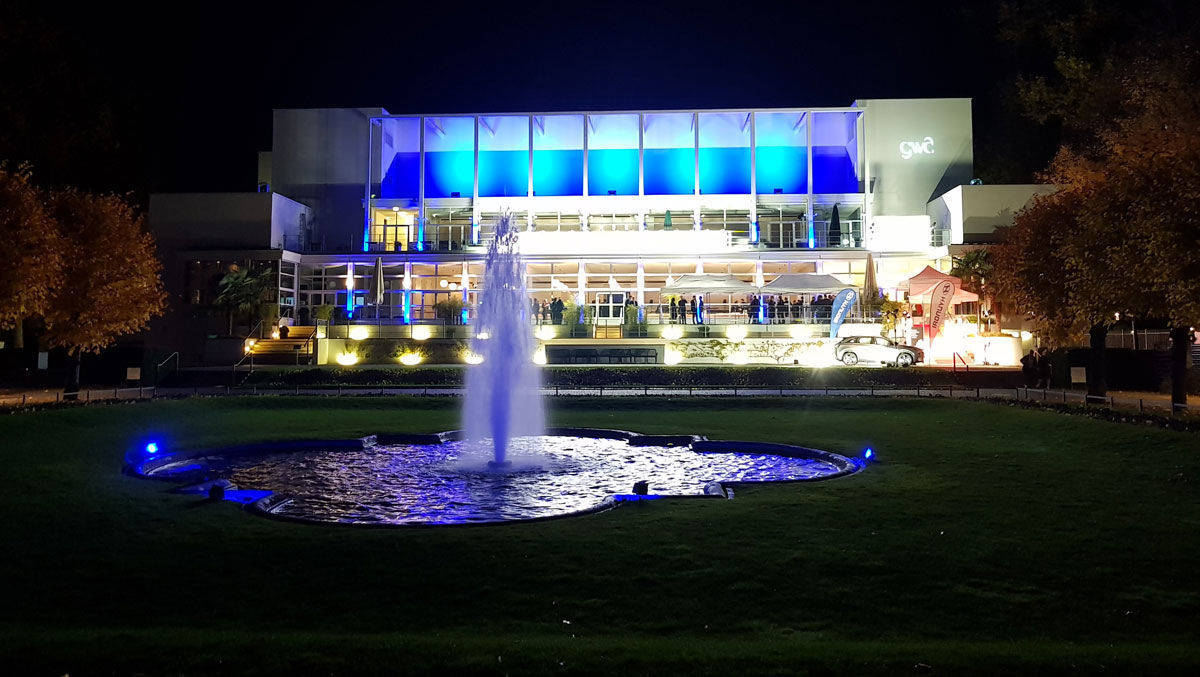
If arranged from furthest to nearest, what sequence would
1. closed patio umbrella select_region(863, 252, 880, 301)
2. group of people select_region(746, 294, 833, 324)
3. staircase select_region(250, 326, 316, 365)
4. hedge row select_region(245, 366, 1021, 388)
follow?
group of people select_region(746, 294, 833, 324) < closed patio umbrella select_region(863, 252, 880, 301) < staircase select_region(250, 326, 316, 365) < hedge row select_region(245, 366, 1021, 388)

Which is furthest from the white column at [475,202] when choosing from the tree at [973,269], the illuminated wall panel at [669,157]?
the tree at [973,269]

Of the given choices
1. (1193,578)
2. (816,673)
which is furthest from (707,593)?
(1193,578)

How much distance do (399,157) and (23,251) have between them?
32748 millimetres

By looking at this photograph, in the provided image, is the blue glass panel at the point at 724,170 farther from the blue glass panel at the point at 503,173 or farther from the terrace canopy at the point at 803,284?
the terrace canopy at the point at 803,284

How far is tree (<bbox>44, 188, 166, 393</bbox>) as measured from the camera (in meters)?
23.3

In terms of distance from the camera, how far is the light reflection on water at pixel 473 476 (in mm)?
10016

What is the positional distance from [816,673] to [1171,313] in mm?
16396

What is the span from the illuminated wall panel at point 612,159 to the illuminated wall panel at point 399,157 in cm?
1097

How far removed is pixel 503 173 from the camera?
51156 mm

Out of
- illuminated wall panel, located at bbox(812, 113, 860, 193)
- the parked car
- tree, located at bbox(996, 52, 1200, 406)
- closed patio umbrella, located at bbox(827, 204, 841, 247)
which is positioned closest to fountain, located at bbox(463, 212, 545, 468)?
tree, located at bbox(996, 52, 1200, 406)

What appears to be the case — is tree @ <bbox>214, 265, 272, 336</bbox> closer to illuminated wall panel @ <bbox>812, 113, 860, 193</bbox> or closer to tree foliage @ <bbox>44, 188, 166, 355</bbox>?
tree foliage @ <bbox>44, 188, 166, 355</bbox>

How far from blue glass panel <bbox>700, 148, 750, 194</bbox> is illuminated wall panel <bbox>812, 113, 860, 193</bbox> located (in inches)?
170

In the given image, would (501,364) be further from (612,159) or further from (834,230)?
(612,159)

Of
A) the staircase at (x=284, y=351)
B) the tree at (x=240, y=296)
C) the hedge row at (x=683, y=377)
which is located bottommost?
the hedge row at (x=683, y=377)
